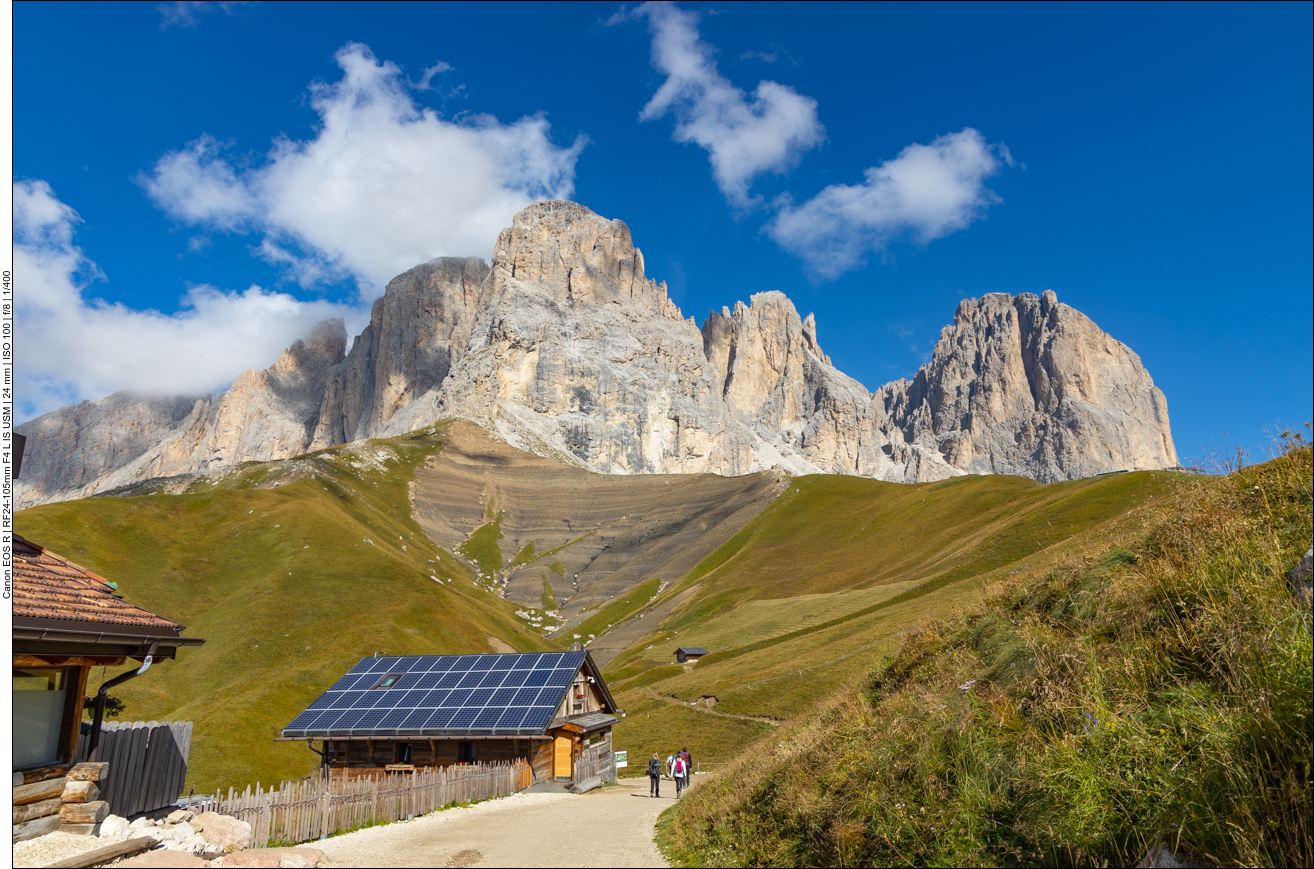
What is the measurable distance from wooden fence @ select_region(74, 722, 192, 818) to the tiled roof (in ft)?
9.42

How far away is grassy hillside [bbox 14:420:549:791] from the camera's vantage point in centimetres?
6400

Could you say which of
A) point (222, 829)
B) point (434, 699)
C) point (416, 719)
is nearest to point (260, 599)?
point (434, 699)

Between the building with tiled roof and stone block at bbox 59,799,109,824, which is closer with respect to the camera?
the building with tiled roof

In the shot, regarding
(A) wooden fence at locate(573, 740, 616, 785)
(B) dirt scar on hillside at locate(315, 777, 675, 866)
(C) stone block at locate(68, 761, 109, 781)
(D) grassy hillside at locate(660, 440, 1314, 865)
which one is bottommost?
(A) wooden fence at locate(573, 740, 616, 785)

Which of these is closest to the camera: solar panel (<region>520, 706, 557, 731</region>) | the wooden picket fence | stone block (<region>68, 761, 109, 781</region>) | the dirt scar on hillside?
stone block (<region>68, 761, 109, 781</region>)

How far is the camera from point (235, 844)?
15.8m

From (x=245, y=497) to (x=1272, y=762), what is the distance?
466 ft

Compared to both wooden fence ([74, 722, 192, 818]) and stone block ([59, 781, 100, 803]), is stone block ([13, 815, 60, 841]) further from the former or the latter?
wooden fence ([74, 722, 192, 818])

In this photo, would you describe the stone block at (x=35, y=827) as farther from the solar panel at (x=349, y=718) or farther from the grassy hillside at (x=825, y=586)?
the solar panel at (x=349, y=718)

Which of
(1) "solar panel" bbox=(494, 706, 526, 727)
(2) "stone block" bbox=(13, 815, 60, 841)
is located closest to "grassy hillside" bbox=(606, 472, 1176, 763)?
(1) "solar panel" bbox=(494, 706, 526, 727)

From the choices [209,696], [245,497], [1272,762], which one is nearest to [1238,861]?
[1272,762]

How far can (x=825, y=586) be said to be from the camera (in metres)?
102

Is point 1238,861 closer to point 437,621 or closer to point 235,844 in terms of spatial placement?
point 235,844

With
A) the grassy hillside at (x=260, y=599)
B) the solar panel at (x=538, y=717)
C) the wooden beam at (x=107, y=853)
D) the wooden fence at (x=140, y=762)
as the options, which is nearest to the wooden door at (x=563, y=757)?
the solar panel at (x=538, y=717)
